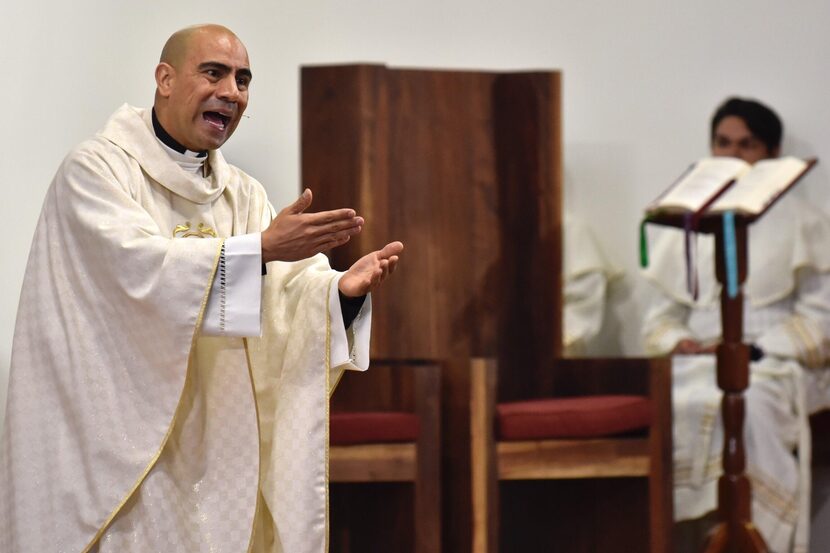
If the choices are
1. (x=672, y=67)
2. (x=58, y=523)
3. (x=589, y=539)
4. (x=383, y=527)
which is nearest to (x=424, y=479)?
(x=383, y=527)

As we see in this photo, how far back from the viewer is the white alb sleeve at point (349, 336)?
3.10 metres

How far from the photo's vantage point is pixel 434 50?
18.2 ft

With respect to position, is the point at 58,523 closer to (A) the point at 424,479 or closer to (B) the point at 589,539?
(A) the point at 424,479

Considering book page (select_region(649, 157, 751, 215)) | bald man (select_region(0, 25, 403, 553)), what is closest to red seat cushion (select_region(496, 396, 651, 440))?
book page (select_region(649, 157, 751, 215))

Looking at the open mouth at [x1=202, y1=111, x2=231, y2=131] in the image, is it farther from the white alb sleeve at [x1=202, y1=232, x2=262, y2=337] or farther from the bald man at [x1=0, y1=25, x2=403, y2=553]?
the white alb sleeve at [x1=202, y1=232, x2=262, y2=337]

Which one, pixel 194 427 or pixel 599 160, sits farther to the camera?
pixel 599 160

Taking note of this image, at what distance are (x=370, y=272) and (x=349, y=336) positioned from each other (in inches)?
8.4

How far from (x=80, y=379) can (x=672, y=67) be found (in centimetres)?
357

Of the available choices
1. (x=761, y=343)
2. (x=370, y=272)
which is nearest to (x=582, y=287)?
(x=761, y=343)

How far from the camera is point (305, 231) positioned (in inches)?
111

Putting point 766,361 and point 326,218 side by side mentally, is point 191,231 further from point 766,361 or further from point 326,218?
point 766,361

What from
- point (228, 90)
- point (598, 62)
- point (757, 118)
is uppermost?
point (598, 62)

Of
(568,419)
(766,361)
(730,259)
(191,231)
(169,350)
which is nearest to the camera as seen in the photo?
(169,350)

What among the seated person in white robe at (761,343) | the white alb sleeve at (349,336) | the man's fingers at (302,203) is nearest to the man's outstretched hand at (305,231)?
the man's fingers at (302,203)
